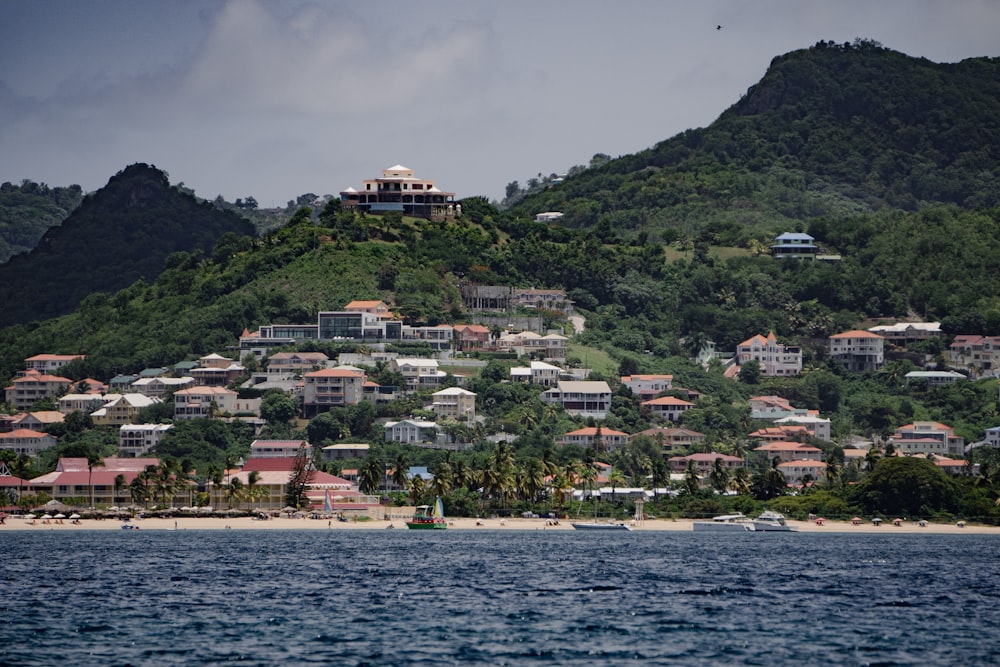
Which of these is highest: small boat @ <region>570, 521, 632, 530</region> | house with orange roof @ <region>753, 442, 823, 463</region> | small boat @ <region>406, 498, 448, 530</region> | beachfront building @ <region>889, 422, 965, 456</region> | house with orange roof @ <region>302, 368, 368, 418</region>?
house with orange roof @ <region>302, 368, 368, 418</region>

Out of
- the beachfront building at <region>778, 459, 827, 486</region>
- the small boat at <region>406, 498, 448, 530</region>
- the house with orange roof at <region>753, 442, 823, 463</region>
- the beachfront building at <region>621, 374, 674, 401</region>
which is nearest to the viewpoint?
the small boat at <region>406, 498, 448, 530</region>

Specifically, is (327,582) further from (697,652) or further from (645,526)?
(645,526)

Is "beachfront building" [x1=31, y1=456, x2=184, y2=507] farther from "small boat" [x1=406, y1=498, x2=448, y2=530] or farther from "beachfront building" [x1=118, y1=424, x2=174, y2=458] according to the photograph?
"small boat" [x1=406, y1=498, x2=448, y2=530]

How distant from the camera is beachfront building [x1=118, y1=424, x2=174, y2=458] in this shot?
174 meters

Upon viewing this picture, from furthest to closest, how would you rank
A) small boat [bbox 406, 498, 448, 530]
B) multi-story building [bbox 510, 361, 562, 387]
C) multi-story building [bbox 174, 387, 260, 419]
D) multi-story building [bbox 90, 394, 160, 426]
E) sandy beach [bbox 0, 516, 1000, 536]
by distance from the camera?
1. multi-story building [bbox 510, 361, 562, 387]
2. multi-story building [bbox 90, 394, 160, 426]
3. multi-story building [bbox 174, 387, 260, 419]
4. small boat [bbox 406, 498, 448, 530]
5. sandy beach [bbox 0, 516, 1000, 536]

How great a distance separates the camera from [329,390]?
183 metres

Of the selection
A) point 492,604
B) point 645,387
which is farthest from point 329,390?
point 492,604

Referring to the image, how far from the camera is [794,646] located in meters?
62.8

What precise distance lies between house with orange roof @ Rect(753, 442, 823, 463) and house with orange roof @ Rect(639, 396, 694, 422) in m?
15.7

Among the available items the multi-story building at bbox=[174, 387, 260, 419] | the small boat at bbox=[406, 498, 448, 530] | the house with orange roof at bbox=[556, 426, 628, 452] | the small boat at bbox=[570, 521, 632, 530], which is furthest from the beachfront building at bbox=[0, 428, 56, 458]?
the small boat at bbox=[570, 521, 632, 530]

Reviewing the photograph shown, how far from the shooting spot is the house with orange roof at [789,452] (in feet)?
577

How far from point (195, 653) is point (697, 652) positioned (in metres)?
17.7

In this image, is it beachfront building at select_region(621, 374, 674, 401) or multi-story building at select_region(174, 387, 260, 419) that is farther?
beachfront building at select_region(621, 374, 674, 401)

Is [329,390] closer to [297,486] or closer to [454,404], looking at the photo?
[454,404]
